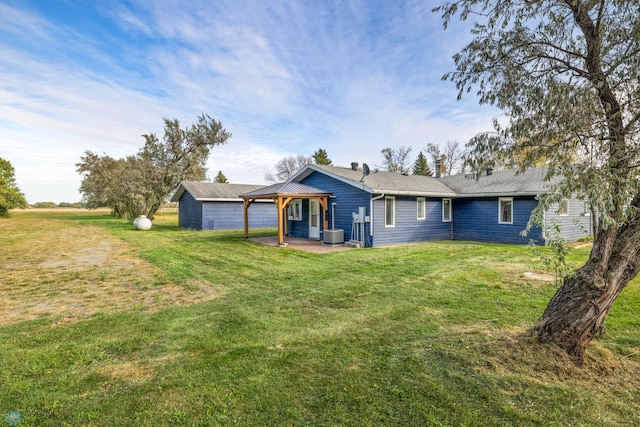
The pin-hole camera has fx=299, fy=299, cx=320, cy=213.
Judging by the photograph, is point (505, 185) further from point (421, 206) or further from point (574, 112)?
point (574, 112)

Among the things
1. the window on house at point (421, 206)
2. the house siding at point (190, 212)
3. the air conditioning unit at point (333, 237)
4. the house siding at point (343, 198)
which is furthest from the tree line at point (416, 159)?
the air conditioning unit at point (333, 237)

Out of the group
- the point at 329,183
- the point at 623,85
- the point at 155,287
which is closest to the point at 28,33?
the point at 155,287

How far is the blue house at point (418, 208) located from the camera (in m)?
12.0

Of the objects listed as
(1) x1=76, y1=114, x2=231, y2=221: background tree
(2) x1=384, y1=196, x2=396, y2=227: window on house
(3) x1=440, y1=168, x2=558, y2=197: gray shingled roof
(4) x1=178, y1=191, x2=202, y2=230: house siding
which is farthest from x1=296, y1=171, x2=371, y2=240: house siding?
(1) x1=76, y1=114, x2=231, y2=221: background tree

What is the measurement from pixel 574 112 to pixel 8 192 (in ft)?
154

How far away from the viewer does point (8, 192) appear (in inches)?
1281

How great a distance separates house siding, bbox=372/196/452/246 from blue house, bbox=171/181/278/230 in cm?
1205

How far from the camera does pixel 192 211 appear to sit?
72.3 ft

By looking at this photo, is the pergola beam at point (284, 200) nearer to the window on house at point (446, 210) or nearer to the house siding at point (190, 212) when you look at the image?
the window on house at point (446, 210)

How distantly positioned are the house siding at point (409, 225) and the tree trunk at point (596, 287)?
876 centimetres

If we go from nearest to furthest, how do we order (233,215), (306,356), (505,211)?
1. (306,356)
2. (505,211)
3. (233,215)

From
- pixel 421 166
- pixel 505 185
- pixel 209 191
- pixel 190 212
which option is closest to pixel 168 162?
pixel 190 212

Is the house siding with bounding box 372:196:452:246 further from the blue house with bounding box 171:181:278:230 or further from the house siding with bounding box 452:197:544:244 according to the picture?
the blue house with bounding box 171:181:278:230

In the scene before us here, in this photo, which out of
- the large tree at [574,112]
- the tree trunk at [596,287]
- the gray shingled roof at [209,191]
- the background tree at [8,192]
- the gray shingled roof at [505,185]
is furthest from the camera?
the background tree at [8,192]
